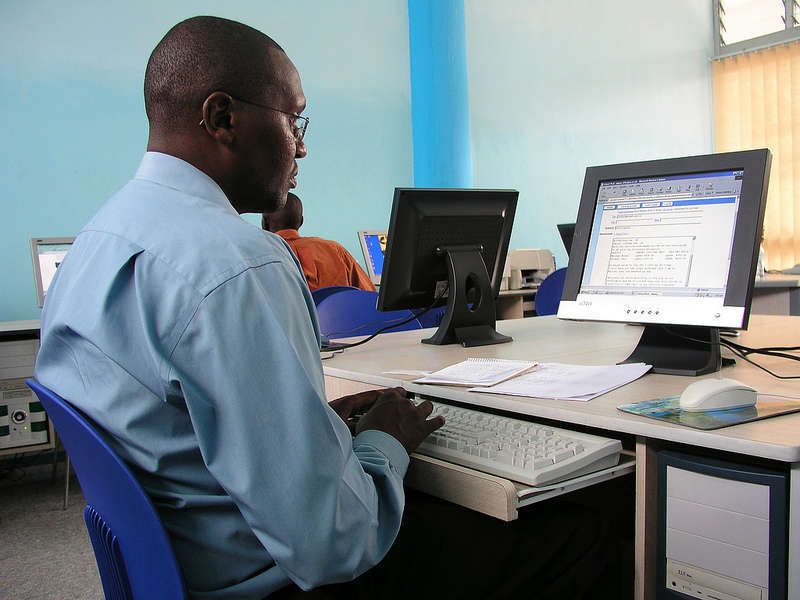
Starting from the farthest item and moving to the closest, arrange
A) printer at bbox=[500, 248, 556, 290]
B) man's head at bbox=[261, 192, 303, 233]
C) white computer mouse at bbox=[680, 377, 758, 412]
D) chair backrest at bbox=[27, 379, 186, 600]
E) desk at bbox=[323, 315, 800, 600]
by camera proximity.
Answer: printer at bbox=[500, 248, 556, 290] → man's head at bbox=[261, 192, 303, 233] → white computer mouse at bbox=[680, 377, 758, 412] → desk at bbox=[323, 315, 800, 600] → chair backrest at bbox=[27, 379, 186, 600]

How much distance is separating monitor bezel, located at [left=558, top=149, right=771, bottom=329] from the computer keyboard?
0.37 m

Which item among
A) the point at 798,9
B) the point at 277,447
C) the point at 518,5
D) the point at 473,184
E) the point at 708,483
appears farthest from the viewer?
the point at 798,9

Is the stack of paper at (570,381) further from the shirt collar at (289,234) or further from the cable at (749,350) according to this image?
the shirt collar at (289,234)

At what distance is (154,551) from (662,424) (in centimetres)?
66

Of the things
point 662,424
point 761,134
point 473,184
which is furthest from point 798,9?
point 662,424

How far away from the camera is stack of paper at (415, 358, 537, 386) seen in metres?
1.28

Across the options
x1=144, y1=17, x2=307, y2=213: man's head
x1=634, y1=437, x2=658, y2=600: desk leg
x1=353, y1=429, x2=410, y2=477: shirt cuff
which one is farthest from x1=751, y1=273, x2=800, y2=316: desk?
x1=144, y1=17, x2=307, y2=213: man's head

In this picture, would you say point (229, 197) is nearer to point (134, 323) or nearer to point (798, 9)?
point (134, 323)

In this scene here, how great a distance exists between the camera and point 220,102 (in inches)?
37.0

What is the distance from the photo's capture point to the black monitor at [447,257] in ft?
6.01

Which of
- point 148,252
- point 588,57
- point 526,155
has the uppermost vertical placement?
point 588,57

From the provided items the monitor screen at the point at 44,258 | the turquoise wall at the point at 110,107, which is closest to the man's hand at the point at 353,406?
the monitor screen at the point at 44,258

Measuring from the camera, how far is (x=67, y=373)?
2.62 ft

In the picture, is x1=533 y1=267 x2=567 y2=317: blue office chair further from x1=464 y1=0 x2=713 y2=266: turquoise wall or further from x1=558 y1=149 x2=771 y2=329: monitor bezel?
x1=464 y1=0 x2=713 y2=266: turquoise wall
